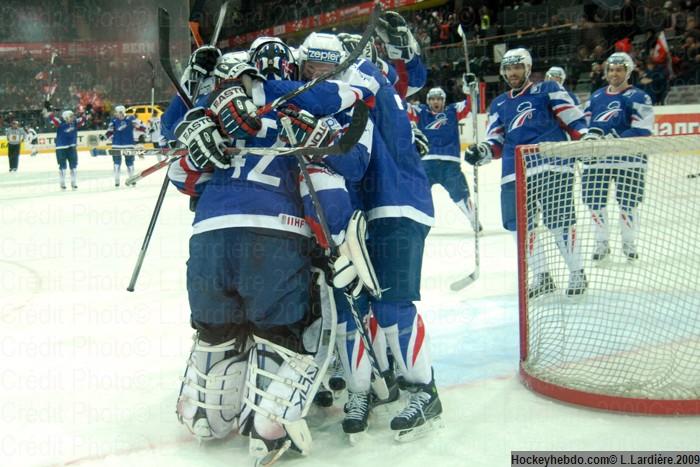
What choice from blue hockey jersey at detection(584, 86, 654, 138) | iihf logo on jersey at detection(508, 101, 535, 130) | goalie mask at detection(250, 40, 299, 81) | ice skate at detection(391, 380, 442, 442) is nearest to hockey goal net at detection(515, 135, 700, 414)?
ice skate at detection(391, 380, 442, 442)

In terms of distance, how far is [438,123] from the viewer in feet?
19.5

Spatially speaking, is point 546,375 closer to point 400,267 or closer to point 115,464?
point 400,267

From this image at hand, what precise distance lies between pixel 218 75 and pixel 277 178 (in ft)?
0.98

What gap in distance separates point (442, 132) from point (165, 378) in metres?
3.77

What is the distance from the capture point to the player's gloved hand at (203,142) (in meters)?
1.81

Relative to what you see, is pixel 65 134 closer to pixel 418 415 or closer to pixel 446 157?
pixel 446 157

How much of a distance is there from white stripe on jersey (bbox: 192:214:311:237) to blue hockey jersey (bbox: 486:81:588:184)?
190cm

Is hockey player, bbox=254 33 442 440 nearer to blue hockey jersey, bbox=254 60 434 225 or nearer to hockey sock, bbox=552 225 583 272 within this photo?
blue hockey jersey, bbox=254 60 434 225

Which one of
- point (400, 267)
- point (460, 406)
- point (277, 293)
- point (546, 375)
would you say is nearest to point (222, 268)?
point (277, 293)

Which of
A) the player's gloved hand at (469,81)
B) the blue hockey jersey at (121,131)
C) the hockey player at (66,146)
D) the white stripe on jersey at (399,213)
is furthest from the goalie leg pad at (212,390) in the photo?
the blue hockey jersey at (121,131)

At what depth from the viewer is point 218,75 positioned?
6.23ft

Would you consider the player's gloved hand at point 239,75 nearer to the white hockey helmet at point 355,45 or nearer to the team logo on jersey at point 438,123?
the white hockey helmet at point 355,45

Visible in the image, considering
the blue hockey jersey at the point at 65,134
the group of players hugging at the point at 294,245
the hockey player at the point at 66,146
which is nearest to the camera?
the group of players hugging at the point at 294,245

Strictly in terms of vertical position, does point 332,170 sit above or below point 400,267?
above
